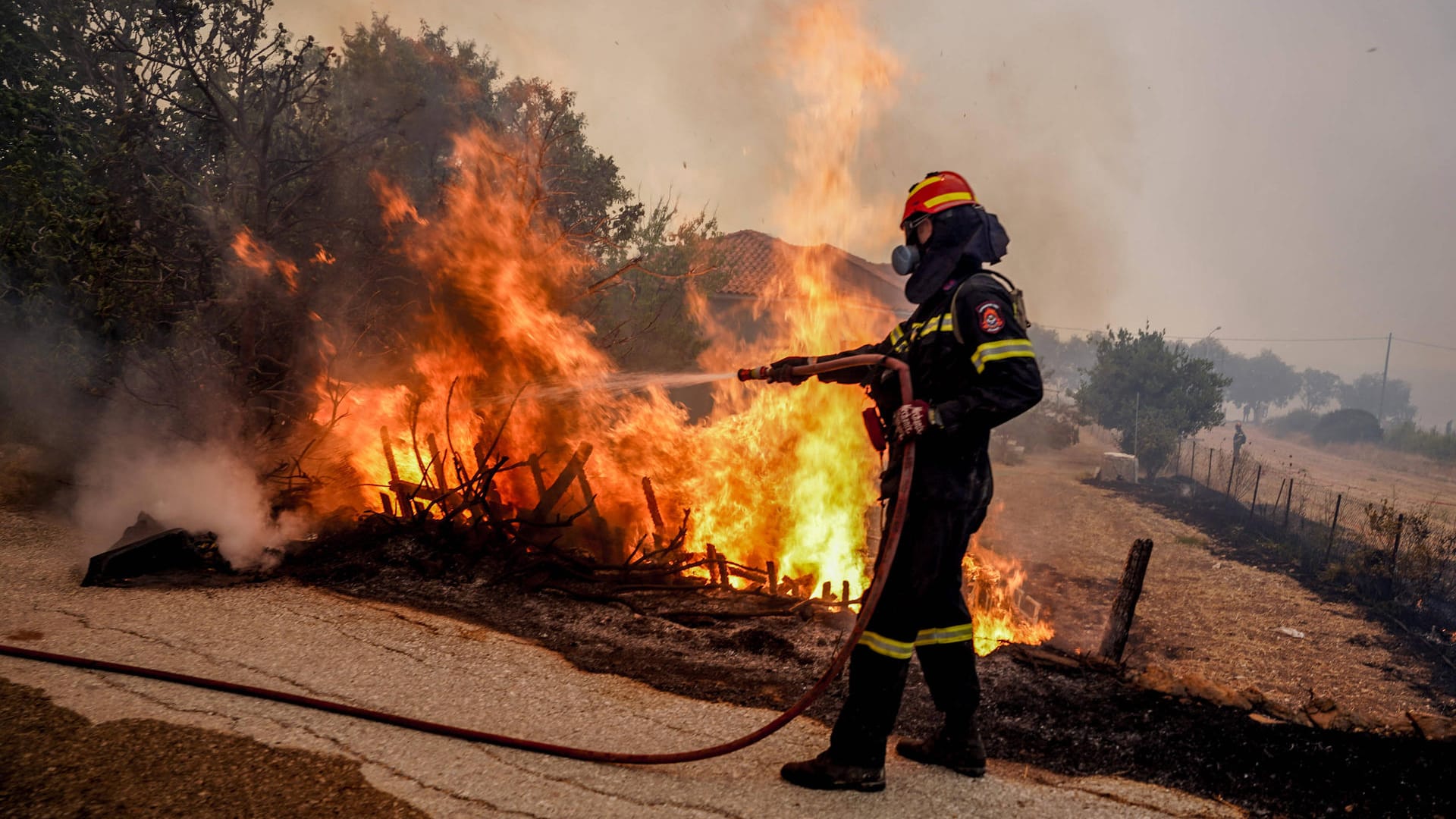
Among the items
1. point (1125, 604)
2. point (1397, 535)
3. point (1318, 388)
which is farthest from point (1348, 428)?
point (1125, 604)

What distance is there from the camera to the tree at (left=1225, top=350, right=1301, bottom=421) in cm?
9931

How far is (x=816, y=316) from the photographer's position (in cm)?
1191

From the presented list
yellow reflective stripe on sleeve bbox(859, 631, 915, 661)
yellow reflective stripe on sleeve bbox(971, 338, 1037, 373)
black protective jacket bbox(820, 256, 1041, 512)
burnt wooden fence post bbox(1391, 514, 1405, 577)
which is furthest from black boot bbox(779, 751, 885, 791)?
burnt wooden fence post bbox(1391, 514, 1405, 577)

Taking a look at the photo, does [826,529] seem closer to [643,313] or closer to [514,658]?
[514,658]

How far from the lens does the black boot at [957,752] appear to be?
10.7 ft

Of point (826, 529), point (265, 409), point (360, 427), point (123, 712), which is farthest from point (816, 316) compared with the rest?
point (123, 712)

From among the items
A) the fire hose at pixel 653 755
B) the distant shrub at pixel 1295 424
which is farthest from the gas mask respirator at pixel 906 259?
the distant shrub at pixel 1295 424

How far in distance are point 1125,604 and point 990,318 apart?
10.1ft

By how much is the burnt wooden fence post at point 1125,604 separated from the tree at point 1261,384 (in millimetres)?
108791

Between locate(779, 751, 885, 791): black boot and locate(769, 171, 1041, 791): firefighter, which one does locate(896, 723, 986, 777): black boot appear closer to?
locate(769, 171, 1041, 791): firefighter

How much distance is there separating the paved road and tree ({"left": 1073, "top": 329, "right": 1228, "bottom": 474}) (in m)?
32.8

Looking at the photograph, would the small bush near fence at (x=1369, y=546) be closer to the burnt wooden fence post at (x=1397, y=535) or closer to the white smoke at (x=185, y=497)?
the burnt wooden fence post at (x=1397, y=535)

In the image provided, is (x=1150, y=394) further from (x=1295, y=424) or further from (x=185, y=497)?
(x=1295, y=424)

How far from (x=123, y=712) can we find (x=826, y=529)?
21.2ft
